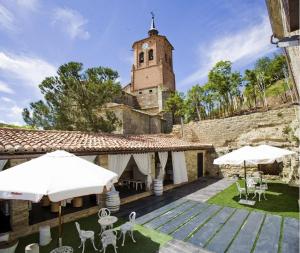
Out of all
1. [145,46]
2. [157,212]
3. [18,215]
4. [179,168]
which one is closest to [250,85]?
[179,168]

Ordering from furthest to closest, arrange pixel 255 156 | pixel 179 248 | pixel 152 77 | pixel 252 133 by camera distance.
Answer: pixel 152 77, pixel 252 133, pixel 255 156, pixel 179 248

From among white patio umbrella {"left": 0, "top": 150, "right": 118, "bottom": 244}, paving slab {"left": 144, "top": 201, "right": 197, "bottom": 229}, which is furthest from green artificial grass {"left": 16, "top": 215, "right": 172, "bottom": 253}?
white patio umbrella {"left": 0, "top": 150, "right": 118, "bottom": 244}

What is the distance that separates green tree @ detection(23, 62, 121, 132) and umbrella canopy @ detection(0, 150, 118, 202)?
11.9 m

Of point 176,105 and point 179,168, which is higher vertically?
point 176,105

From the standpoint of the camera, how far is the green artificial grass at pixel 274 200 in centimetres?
823

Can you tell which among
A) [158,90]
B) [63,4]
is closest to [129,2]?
[63,4]

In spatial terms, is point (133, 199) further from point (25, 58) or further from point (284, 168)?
point (284, 168)

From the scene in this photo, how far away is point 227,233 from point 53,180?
5384 millimetres

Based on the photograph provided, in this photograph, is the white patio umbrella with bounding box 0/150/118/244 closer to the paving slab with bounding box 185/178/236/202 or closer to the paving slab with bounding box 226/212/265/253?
the paving slab with bounding box 226/212/265/253

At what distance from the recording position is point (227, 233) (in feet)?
20.7

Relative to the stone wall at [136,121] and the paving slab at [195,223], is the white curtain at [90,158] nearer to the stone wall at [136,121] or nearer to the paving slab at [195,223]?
the paving slab at [195,223]

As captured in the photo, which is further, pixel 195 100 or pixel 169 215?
pixel 195 100

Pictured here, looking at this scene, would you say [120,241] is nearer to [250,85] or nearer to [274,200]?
[274,200]

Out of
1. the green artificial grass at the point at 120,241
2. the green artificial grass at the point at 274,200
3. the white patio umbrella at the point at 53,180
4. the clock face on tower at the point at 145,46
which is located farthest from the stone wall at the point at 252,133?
the clock face on tower at the point at 145,46
